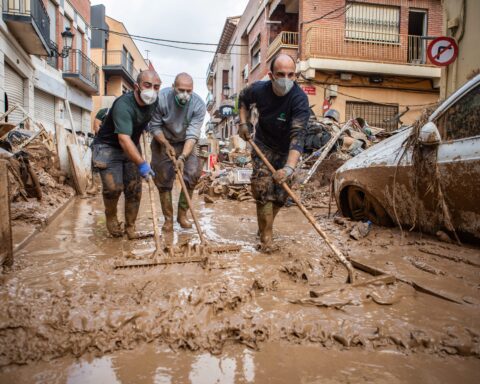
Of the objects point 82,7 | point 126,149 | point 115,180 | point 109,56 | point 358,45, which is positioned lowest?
point 115,180

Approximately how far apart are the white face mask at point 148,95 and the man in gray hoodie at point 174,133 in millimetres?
596

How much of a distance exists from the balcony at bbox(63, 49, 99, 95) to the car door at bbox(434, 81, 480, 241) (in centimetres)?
1791

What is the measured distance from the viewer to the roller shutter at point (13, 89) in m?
11.4

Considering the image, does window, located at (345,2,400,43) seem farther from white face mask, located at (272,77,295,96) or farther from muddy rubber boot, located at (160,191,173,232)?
white face mask, located at (272,77,295,96)

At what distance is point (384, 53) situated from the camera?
622 inches

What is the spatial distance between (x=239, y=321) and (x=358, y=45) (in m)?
15.6

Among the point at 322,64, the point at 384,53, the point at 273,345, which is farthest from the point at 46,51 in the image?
the point at 273,345

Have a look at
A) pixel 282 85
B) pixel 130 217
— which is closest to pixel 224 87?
pixel 130 217

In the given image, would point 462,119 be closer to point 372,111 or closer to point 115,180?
point 115,180

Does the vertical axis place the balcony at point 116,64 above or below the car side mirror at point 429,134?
above

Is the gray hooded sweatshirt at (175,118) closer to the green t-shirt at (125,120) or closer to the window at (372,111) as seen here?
the green t-shirt at (125,120)

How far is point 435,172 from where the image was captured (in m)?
3.60

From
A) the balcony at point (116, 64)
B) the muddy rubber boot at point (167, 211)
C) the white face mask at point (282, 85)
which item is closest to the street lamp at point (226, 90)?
the balcony at point (116, 64)

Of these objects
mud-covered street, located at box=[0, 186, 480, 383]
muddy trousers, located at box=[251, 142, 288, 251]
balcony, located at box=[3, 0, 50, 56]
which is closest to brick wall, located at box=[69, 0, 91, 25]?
balcony, located at box=[3, 0, 50, 56]
